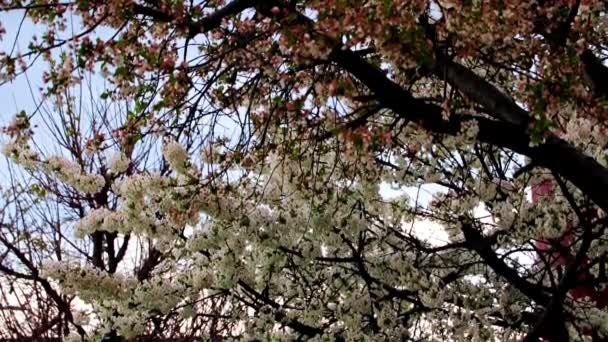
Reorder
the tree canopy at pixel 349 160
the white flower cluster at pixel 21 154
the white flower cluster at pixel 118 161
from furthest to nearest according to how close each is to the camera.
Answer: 1. the white flower cluster at pixel 118 161
2. the white flower cluster at pixel 21 154
3. the tree canopy at pixel 349 160

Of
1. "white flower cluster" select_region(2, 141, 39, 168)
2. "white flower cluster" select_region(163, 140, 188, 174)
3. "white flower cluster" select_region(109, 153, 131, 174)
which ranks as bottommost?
"white flower cluster" select_region(163, 140, 188, 174)

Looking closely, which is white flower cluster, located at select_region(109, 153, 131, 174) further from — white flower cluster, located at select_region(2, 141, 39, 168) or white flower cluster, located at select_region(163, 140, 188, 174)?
white flower cluster, located at select_region(163, 140, 188, 174)

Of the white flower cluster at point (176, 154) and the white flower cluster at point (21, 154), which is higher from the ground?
the white flower cluster at point (21, 154)

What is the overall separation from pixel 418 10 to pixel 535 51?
4.98ft

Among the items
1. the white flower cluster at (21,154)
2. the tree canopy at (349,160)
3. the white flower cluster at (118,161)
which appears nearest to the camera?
the tree canopy at (349,160)

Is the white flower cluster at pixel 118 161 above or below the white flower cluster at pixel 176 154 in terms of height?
above

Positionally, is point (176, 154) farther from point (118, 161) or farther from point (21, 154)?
point (21, 154)

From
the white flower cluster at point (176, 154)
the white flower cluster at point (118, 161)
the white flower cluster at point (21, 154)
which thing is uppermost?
the white flower cluster at point (118, 161)

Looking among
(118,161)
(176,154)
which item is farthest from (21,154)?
(176,154)

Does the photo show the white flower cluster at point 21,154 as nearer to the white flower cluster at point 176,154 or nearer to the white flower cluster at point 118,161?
the white flower cluster at point 118,161

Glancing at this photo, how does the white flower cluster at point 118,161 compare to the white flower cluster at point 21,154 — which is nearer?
the white flower cluster at point 21,154

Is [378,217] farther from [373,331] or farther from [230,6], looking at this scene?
[230,6]

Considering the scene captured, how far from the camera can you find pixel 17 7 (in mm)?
5691

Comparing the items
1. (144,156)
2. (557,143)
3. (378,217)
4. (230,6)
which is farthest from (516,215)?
(144,156)
